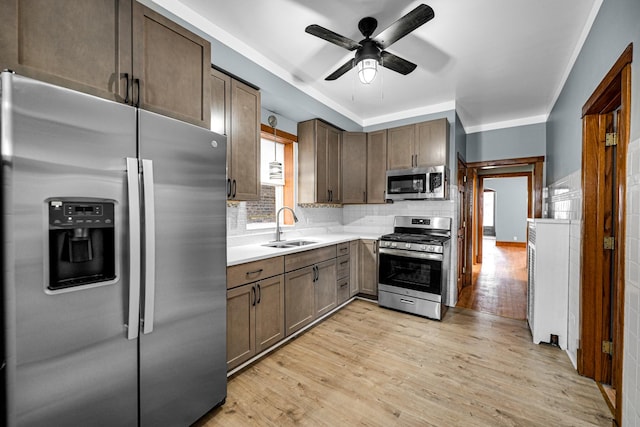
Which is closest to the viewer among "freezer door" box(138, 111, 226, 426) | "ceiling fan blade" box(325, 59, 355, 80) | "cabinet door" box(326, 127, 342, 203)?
"freezer door" box(138, 111, 226, 426)

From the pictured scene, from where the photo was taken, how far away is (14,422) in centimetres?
98

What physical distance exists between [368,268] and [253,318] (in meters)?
1.99

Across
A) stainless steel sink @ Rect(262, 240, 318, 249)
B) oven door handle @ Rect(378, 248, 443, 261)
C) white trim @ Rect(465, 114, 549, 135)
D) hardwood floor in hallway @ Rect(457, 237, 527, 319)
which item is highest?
white trim @ Rect(465, 114, 549, 135)

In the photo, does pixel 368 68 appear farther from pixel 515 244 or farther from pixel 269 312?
pixel 515 244

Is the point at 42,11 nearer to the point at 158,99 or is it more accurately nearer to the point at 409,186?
the point at 158,99

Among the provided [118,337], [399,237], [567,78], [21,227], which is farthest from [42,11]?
[567,78]

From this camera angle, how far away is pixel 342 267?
349 cm

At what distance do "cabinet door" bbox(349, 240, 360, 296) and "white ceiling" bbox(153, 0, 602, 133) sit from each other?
1.90m

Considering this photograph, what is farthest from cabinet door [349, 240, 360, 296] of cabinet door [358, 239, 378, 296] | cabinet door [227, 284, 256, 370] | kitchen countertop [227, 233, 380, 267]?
cabinet door [227, 284, 256, 370]

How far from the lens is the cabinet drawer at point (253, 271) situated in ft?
6.59

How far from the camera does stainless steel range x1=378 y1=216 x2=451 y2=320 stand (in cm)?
317

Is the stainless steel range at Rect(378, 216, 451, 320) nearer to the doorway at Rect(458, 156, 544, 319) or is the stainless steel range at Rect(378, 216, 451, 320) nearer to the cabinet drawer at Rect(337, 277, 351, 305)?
the cabinet drawer at Rect(337, 277, 351, 305)

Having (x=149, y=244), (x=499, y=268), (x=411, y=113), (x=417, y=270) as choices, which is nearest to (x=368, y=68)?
(x=149, y=244)

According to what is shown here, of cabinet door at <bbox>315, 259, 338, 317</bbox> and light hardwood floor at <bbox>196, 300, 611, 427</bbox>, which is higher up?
cabinet door at <bbox>315, 259, 338, 317</bbox>
